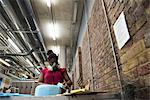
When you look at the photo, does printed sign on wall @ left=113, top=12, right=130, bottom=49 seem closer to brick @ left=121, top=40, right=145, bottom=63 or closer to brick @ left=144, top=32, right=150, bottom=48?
brick @ left=121, top=40, right=145, bottom=63

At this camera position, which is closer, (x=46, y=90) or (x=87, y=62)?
(x=46, y=90)

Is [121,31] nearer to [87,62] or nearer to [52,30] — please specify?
[87,62]

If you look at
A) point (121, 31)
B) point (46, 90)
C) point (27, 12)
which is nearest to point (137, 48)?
point (121, 31)

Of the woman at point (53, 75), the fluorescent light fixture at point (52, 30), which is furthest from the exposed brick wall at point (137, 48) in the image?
the fluorescent light fixture at point (52, 30)

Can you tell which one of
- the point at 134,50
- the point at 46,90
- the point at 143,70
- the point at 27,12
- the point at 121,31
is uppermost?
the point at 27,12

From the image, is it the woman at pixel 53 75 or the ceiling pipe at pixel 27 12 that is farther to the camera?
the ceiling pipe at pixel 27 12

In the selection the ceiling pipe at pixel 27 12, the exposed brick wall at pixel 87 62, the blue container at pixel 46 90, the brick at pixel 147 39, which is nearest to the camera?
the brick at pixel 147 39

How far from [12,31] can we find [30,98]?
390 centimetres

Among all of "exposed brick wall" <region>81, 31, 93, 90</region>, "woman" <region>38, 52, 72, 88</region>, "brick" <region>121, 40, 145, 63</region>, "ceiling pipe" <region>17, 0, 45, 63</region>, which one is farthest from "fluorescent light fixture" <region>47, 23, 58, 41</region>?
"brick" <region>121, 40, 145, 63</region>

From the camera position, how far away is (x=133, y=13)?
1289 mm

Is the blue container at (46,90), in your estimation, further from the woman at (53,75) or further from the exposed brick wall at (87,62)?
the exposed brick wall at (87,62)

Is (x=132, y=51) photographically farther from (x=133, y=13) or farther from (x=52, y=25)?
(x=52, y=25)

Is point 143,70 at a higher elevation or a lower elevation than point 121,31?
lower

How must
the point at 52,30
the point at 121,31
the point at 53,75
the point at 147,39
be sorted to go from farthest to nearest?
the point at 52,30, the point at 53,75, the point at 121,31, the point at 147,39
